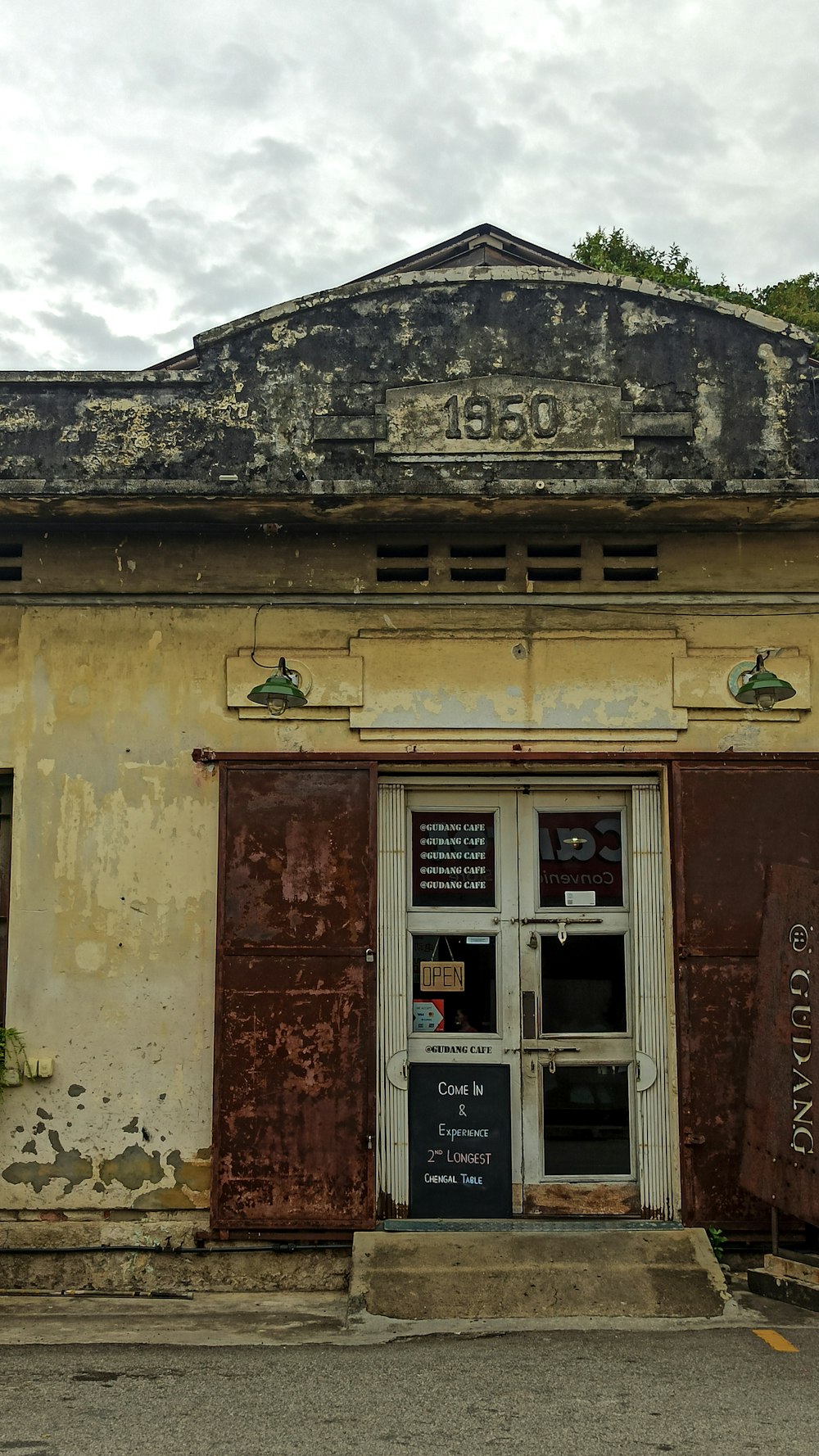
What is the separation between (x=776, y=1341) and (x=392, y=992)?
7.99 feet

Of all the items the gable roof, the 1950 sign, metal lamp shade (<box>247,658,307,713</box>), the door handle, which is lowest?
the door handle

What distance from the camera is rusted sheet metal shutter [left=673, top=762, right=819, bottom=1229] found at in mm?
6258

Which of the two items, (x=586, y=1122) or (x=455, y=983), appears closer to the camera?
(x=586, y=1122)

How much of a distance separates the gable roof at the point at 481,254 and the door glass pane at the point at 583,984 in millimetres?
4777

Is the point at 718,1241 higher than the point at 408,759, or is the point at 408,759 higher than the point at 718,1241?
the point at 408,759

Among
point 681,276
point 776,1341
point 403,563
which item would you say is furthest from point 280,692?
point 681,276

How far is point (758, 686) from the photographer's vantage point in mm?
6172

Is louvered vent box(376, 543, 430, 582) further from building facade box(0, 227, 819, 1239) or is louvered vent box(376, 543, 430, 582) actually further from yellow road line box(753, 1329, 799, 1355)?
yellow road line box(753, 1329, 799, 1355)

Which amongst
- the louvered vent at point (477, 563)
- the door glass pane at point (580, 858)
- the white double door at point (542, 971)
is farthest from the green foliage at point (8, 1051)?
the louvered vent at point (477, 563)

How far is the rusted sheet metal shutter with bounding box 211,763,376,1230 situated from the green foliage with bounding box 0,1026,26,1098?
104cm

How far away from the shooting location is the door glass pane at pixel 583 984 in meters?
6.58

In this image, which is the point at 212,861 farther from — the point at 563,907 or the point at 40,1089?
the point at 563,907

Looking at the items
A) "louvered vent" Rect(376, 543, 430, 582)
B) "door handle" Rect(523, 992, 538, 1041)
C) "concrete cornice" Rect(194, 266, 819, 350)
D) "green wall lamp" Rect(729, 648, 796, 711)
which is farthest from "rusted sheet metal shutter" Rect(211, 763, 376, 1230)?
"concrete cornice" Rect(194, 266, 819, 350)

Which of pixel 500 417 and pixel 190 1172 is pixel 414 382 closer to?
pixel 500 417
